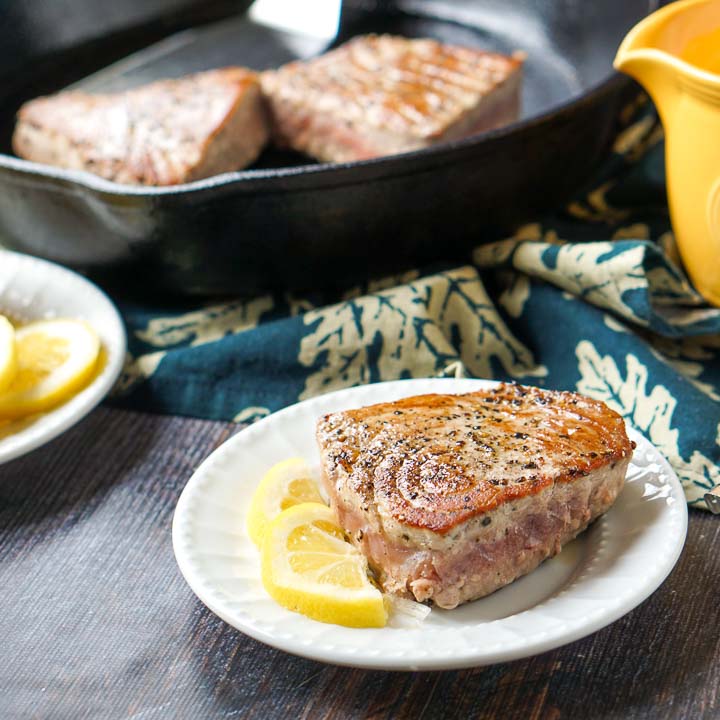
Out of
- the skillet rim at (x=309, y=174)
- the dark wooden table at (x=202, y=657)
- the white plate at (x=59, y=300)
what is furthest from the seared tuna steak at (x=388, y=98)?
the dark wooden table at (x=202, y=657)

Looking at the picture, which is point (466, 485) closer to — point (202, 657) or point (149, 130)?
point (202, 657)

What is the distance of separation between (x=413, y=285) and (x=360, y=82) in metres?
0.66

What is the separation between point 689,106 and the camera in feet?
6.19

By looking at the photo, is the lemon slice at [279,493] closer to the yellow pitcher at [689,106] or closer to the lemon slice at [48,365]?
the lemon slice at [48,365]

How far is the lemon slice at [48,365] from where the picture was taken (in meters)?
1.83

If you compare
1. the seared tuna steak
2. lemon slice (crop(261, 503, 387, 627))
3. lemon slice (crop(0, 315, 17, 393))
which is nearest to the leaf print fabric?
lemon slice (crop(0, 315, 17, 393))

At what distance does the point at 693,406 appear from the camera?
179 centimetres

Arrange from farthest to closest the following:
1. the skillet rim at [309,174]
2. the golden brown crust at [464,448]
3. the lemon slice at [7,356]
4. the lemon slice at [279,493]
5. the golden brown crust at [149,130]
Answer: the golden brown crust at [149,130], the skillet rim at [309,174], the lemon slice at [7,356], the lemon slice at [279,493], the golden brown crust at [464,448]

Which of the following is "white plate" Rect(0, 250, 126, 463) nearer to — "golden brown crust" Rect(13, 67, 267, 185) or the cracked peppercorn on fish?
"golden brown crust" Rect(13, 67, 267, 185)

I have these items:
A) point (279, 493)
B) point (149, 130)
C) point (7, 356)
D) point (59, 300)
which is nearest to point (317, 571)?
point (279, 493)

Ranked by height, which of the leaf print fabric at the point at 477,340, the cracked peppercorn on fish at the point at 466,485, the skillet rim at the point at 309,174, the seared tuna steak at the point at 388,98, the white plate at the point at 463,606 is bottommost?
the leaf print fabric at the point at 477,340

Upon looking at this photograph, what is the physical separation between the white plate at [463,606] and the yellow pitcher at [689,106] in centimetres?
57

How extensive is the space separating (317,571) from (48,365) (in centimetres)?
81

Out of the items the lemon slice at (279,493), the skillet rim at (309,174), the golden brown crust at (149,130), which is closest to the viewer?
the lemon slice at (279,493)
